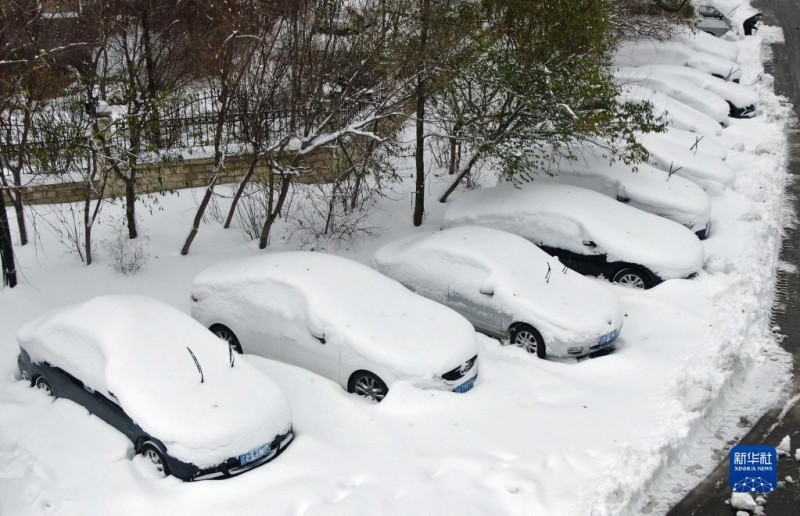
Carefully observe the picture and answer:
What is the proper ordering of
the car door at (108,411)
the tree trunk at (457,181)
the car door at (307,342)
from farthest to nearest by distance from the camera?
the tree trunk at (457,181) < the car door at (307,342) < the car door at (108,411)

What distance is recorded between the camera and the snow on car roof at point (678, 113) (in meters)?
19.0

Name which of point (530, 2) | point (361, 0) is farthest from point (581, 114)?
point (361, 0)

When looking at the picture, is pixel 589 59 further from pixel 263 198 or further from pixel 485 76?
pixel 263 198

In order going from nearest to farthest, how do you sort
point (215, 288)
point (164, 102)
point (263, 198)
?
point (215, 288) → point (164, 102) → point (263, 198)

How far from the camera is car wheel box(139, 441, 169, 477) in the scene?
7.34m

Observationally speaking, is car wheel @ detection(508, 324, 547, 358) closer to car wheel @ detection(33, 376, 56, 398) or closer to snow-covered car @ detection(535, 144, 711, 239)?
snow-covered car @ detection(535, 144, 711, 239)

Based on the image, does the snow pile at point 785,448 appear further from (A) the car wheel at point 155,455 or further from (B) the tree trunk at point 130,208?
(B) the tree trunk at point 130,208

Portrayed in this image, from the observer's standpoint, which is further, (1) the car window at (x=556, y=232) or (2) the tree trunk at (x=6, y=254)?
(1) the car window at (x=556, y=232)

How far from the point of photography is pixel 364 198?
15.1 meters

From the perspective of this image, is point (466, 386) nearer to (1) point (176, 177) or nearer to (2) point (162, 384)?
(2) point (162, 384)

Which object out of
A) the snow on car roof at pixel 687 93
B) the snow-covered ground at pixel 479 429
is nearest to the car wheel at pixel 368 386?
the snow-covered ground at pixel 479 429

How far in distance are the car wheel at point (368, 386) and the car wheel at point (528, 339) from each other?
233 cm

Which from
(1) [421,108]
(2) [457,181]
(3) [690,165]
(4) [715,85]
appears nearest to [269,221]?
(1) [421,108]

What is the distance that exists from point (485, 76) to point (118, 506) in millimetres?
9278
